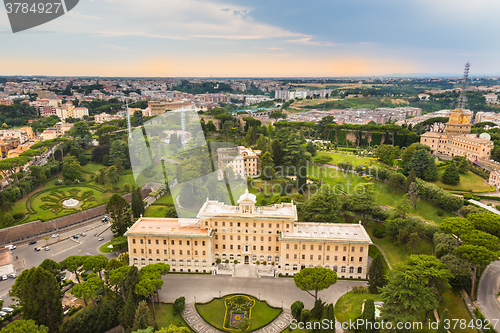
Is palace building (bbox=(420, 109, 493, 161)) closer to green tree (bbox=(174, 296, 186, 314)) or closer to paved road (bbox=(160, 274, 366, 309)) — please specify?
paved road (bbox=(160, 274, 366, 309))

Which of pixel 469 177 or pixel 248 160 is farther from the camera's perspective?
pixel 248 160

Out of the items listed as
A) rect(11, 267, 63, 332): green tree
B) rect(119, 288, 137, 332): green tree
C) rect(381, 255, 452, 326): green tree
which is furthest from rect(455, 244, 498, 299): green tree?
rect(11, 267, 63, 332): green tree

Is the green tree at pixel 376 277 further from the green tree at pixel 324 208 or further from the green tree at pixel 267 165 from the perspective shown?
the green tree at pixel 267 165

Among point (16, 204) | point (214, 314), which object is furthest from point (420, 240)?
point (16, 204)

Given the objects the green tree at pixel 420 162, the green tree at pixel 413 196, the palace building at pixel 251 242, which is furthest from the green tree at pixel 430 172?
the palace building at pixel 251 242

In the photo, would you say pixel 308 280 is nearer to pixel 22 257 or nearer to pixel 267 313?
pixel 267 313

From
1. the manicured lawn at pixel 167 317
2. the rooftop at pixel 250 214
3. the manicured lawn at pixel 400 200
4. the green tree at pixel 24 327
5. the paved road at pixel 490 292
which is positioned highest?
the rooftop at pixel 250 214

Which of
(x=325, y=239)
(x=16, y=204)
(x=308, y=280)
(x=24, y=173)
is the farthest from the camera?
(x=24, y=173)
